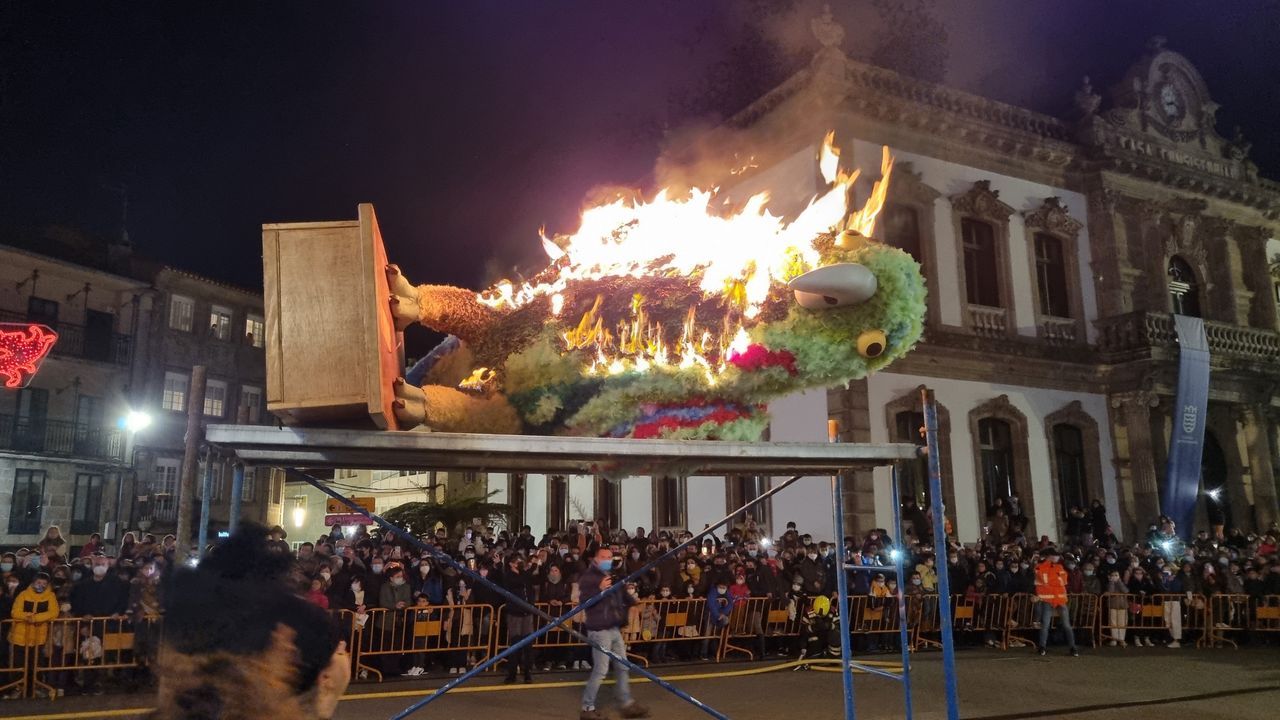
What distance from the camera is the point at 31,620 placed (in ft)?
32.8

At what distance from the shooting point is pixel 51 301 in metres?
28.8

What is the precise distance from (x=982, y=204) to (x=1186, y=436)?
7.25 meters

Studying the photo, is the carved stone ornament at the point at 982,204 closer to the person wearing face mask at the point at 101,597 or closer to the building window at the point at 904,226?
the building window at the point at 904,226

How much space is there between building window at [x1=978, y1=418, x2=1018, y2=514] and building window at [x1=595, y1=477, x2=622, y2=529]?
9.25 metres

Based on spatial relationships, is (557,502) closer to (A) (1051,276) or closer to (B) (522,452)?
(A) (1051,276)

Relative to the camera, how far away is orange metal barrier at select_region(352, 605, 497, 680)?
37.0ft

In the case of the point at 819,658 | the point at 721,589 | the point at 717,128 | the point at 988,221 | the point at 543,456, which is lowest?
the point at 819,658

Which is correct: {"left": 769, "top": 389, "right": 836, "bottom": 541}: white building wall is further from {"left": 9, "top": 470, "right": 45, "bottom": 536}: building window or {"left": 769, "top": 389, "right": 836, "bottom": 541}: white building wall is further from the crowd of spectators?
{"left": 9, "top": 470, "right": 45, "bottom": 536}: building window

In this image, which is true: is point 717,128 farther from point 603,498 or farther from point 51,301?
point 51,301

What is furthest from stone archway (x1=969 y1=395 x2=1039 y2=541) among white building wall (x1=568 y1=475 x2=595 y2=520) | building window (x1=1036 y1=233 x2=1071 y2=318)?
white building wall (x1=568 y1=475 x2=595 y2=520)

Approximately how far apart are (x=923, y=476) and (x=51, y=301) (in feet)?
90.4

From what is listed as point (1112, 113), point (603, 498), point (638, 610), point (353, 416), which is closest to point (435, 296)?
point (353, 416)

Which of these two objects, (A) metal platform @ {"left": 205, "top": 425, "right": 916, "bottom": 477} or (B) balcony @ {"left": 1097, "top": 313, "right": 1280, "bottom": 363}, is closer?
(A) metal platform @ {"left": 205, "top": 425, "right": 916, "bottom": 477}

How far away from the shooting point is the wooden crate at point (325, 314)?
12.1 feet
